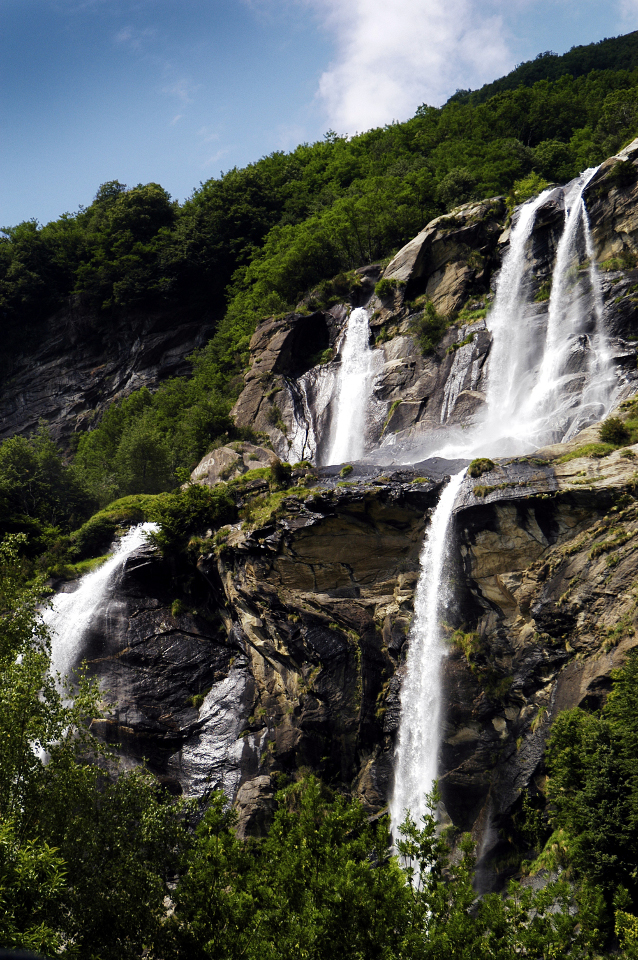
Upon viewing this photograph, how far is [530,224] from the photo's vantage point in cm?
3825

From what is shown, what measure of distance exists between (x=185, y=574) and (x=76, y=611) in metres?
5.04

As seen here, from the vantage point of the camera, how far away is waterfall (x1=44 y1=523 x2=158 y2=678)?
1120 inches

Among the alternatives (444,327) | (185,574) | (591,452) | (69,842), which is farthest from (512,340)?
(69,842)

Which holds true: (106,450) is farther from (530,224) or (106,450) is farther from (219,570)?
(530,224)

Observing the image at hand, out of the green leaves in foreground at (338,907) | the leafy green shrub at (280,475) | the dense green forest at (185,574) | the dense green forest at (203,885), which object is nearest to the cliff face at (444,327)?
the dense green forest at (185,574)

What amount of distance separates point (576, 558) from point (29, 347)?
59749 mm

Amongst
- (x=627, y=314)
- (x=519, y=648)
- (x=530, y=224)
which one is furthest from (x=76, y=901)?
(x=530, y=224)

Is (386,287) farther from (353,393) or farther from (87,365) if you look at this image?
(87,365)

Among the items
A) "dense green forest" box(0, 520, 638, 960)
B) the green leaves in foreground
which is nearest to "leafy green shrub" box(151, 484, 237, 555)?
"dense green forest" box(0, 520, 638, 960)

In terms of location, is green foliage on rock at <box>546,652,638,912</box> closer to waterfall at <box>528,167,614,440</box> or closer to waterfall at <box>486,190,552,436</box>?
waterfall at <box>528,167,614,440</box>

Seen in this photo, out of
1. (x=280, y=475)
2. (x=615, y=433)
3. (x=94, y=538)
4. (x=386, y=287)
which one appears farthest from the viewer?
(x=386, y=287)

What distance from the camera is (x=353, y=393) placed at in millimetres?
39625

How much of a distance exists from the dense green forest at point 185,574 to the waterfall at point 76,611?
1.62 metres

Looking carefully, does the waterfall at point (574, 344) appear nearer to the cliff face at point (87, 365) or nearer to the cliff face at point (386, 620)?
the cliff face at point (386, 620)
